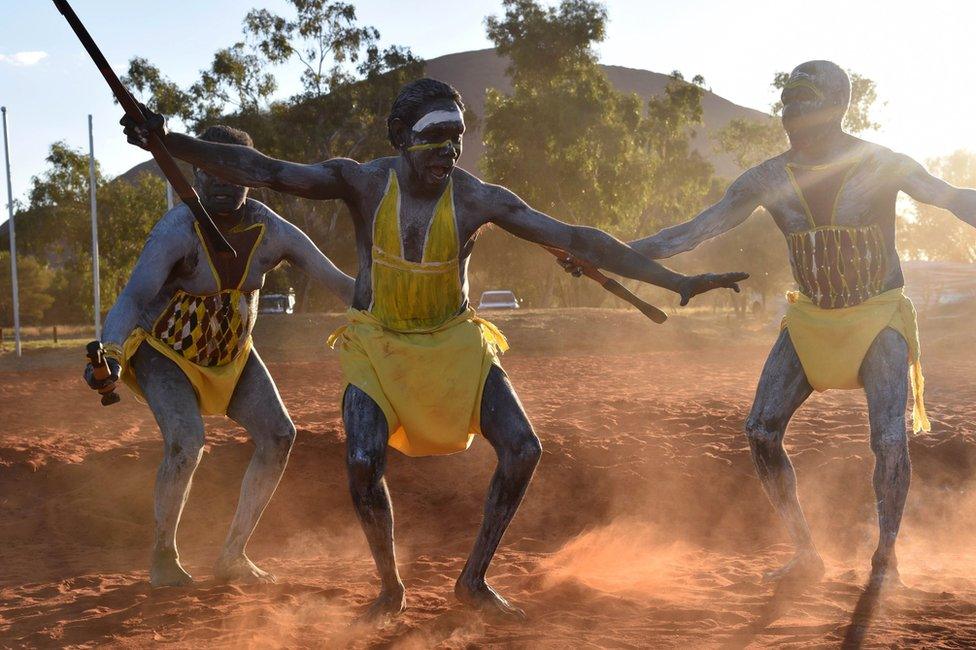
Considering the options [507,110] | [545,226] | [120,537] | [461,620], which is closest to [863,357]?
[545,226]

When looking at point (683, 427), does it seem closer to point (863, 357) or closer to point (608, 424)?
point (608, 424)

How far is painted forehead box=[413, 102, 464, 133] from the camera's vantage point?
439 cm

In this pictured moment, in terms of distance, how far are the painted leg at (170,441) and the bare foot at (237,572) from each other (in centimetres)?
20

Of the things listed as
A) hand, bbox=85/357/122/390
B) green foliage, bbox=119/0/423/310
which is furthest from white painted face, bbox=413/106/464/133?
green foliage, bbox=119/0/423/310

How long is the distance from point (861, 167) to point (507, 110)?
33.0m

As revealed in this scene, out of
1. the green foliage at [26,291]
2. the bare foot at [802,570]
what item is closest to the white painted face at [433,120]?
the bare foot at [802,570]

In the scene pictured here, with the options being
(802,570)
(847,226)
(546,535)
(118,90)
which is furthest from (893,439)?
(118,90)

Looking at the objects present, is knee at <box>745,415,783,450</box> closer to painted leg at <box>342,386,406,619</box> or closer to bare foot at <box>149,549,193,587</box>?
painted leg at <box>342,386,406,619</box>

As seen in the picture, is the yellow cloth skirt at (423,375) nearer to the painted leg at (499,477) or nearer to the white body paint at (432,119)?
the painted leg at (499,477)

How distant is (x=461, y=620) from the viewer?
4.59 meters

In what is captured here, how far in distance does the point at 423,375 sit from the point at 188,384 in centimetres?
162

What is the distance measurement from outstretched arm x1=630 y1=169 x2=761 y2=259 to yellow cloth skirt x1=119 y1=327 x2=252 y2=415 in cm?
225

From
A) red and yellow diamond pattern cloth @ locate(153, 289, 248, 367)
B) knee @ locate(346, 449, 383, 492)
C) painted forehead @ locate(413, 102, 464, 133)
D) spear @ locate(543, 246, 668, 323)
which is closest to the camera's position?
knee @ locate(346, 449, 383, 492)

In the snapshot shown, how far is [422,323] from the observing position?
4.52 meters
